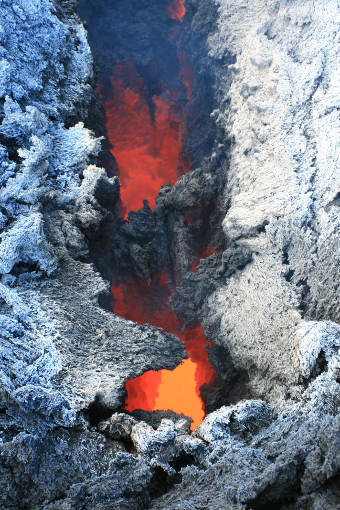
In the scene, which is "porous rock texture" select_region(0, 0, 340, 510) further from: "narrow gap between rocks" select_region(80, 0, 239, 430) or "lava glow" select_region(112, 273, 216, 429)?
"lava glow" select_region(112, 273, 216, 429)

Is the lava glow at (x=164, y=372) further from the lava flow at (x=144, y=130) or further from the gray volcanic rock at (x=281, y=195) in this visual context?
the lava flow at (x=144, y=130)

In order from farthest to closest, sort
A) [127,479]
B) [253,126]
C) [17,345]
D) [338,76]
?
[253,126] < [338,76] < [17,345] < [127,479]

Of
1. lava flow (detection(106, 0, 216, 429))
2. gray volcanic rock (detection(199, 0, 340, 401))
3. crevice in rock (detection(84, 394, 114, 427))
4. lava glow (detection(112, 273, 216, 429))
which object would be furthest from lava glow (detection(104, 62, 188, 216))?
crevice in rock (detection(84, 394, 114, 427))

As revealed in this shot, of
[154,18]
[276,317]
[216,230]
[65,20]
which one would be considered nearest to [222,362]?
[276,317]

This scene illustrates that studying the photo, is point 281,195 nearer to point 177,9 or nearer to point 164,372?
point 164,372

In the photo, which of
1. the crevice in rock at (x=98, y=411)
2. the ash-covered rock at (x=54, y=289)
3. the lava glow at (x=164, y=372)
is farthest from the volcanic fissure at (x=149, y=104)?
the crevice in rock at (x=98, y=411)

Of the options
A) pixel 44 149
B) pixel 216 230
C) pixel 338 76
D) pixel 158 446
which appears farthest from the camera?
pixel 216 230

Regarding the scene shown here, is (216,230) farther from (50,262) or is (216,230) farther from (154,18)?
(154,18)
